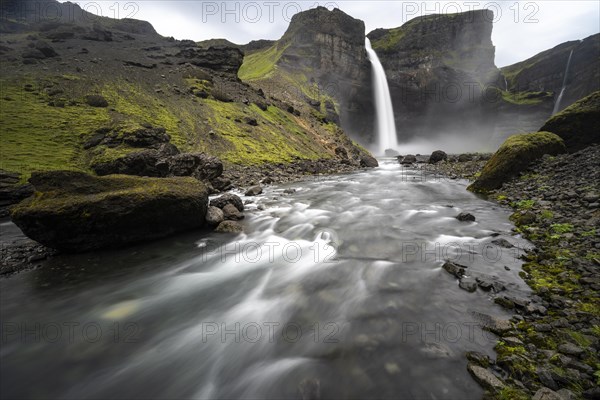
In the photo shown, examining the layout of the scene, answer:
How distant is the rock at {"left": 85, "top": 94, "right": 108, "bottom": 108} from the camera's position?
29678 millimetres

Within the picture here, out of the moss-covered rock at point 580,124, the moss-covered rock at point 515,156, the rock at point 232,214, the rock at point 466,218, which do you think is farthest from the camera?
the moss-covered rock at point 580,124

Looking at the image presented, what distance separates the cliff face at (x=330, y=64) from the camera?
8256 cm

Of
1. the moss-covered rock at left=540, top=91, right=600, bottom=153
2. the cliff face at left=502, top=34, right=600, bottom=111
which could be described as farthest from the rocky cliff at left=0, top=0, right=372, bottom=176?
the cliff face at left=502, top=34, right=600, bottom=111

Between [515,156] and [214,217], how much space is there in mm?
16535

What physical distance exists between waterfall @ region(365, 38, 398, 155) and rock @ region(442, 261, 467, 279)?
297ft

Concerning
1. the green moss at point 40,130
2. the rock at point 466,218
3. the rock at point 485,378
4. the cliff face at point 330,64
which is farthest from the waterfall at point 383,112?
the rock at point 485,378

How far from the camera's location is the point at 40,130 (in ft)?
74.5

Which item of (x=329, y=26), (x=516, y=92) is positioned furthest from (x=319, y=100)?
(x=516, y=92)

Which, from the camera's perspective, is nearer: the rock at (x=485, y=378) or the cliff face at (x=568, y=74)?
the rock at (x=485, y=378)

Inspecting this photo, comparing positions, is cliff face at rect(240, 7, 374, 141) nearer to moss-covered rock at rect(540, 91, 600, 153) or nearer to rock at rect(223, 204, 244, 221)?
moss-covered rock at rect(540, 91, 600, 153)

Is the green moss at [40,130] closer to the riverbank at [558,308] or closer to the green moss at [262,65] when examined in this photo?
the riverbank at [558,308]

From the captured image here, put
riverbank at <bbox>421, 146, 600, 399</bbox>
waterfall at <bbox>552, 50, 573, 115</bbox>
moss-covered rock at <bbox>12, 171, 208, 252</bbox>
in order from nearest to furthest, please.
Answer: riverbank at <bbox>421, 146, 600, 399</bbox>
moss-covered rock at <bbox>12, 171, 208, 252</bbox>
waterfall at <bbox>552, 50, 573, 115</bbox>

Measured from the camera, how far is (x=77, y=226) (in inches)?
308

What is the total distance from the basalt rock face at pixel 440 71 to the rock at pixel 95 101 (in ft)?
319
